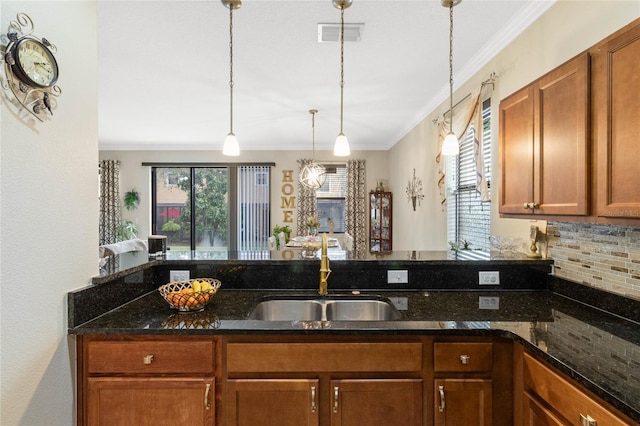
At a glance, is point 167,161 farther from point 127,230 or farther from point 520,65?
point 520,65

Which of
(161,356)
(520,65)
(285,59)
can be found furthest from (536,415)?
(285,59)

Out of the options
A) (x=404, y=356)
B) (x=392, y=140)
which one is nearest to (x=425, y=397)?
(x=404, y=356)

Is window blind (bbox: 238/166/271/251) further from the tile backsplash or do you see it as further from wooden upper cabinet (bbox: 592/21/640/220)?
wooden upper cabinet (bbox: 592/21/640/220)

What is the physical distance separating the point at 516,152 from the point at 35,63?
2.11 m

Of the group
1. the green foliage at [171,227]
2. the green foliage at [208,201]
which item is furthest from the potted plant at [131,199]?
the green foliage at [208,201]

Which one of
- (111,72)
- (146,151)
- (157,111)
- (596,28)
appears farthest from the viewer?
(146,151)

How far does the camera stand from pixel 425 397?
4.83ft

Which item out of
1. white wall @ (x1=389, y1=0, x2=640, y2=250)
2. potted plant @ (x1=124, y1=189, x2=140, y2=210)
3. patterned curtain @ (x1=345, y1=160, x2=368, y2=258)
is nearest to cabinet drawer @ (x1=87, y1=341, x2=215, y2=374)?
white wall @ (x1=389, y1=0, x2=640, y2=250)

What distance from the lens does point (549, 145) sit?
153cm

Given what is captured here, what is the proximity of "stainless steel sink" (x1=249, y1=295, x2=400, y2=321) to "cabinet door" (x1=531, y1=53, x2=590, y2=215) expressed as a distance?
99 centimetres

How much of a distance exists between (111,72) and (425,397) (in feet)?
12.3

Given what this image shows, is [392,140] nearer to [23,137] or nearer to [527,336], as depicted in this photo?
[527,336]

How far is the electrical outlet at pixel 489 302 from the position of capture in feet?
5.79

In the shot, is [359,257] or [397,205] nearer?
[359,257]
